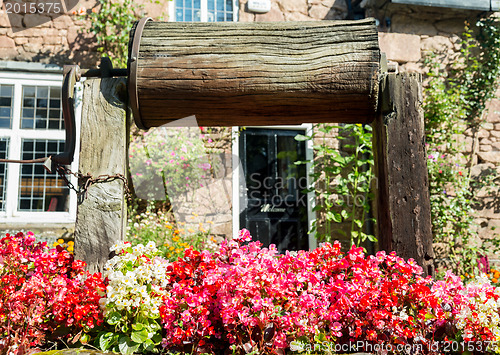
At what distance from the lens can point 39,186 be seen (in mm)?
5328

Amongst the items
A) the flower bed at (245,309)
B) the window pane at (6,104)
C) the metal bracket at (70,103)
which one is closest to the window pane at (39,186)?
the window pane at (6,104)

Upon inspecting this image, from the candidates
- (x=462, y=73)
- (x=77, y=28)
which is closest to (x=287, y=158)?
(x=462, y=73)

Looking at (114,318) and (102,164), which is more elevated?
(102,164)

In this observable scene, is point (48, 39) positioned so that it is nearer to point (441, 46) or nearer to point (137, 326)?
point (137, 326)

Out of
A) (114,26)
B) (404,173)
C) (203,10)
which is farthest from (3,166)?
(404,173)

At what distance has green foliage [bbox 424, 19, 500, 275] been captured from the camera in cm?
535

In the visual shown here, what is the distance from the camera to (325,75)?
6.67 ft

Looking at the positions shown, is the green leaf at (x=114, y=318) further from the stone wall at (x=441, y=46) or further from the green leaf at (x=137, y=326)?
the stone wall at (x=441, y=46)

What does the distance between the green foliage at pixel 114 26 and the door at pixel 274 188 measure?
1.97 meters

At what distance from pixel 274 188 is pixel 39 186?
10.3 ft

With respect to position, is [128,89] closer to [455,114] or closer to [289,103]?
[289,103]

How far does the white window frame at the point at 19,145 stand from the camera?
5074 mm

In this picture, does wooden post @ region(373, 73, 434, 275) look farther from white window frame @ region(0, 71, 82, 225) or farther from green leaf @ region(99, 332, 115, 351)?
white window frame @ region(0, 71, 82, 225)

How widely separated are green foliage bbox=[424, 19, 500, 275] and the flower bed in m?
3.87
